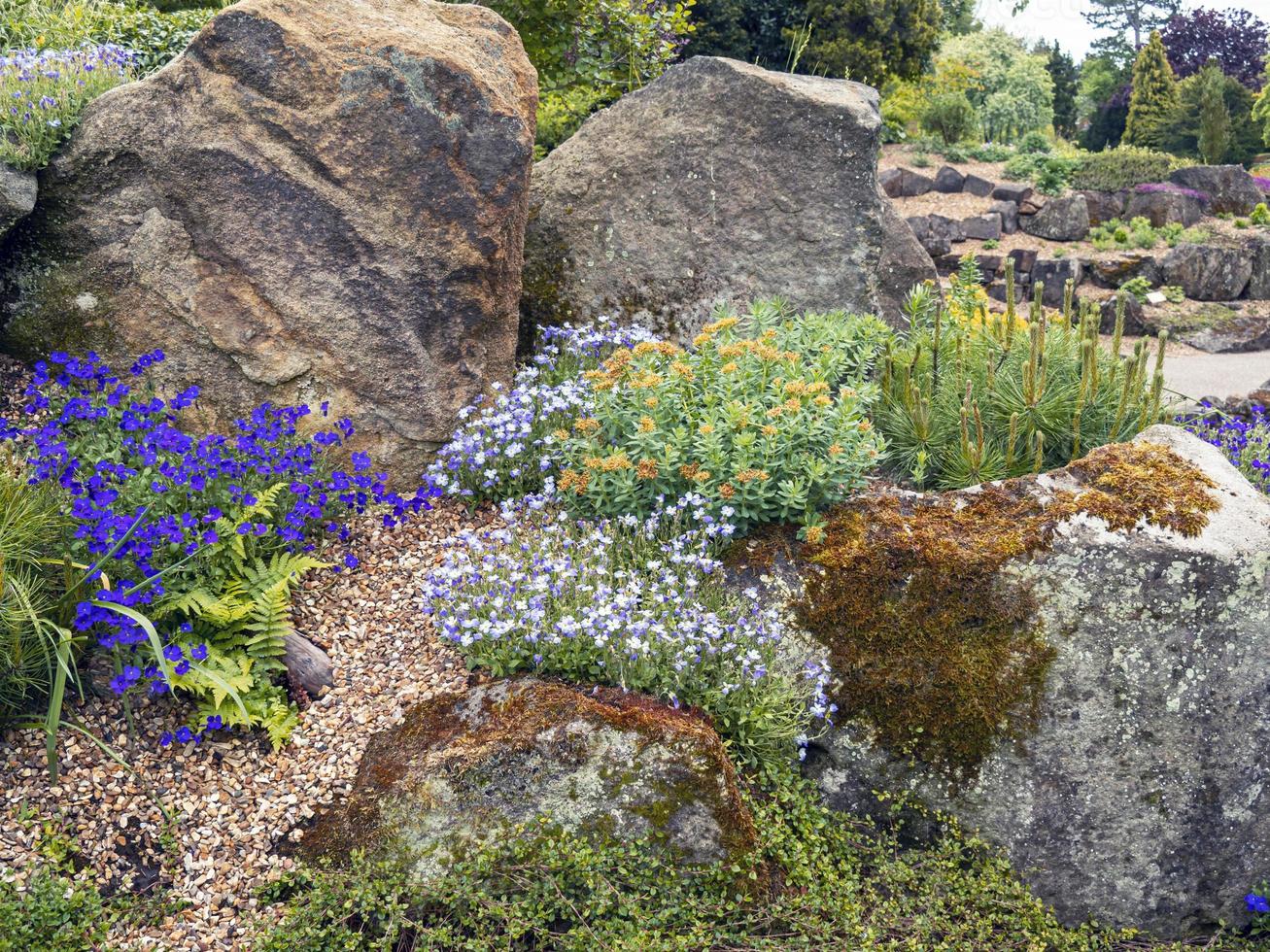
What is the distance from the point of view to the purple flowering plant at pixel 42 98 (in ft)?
19.5

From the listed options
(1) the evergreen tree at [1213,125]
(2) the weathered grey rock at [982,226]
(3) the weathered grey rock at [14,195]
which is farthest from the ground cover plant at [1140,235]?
(3) the weathered grey rock at [14,195]

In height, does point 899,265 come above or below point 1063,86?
below

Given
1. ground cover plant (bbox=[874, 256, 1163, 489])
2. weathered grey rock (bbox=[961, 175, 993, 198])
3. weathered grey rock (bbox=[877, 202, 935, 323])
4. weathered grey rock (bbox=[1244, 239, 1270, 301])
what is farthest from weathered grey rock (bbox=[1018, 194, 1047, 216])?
ground cover plant (bbox=[874, 256, 1163, 489])

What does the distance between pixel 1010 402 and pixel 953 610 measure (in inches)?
69.3

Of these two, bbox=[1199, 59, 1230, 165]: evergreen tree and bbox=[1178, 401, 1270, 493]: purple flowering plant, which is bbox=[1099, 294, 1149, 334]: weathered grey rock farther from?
bbox=[1199, 59, 1230, 165]: evergreen tree

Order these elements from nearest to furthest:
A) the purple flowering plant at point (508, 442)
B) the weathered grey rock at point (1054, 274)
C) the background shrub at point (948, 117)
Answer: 1. the purple flowering plant at point (508, 442)
2. the weathered grey rock at point (1054, 274)
3. the background shrub at point (948, 117)

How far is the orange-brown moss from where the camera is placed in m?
4.72

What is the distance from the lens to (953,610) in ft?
15.9

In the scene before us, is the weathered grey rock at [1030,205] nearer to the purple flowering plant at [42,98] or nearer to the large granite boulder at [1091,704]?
the large granite boulder at [1091,704]

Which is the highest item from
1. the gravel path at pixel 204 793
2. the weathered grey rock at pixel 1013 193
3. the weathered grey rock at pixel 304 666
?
the weathered grey rock at pixel 1013 193

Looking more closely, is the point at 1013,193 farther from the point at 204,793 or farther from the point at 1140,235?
the point at 204,793

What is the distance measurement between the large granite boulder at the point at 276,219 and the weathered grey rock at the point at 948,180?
17029 millimetres

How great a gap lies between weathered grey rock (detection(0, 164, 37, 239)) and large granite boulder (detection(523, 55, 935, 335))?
3055 mm

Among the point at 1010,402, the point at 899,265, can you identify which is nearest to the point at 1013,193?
the point at 899,265
